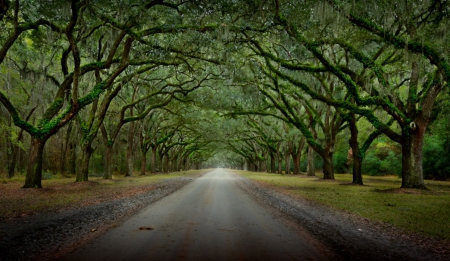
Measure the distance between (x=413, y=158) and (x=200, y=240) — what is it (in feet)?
45.0

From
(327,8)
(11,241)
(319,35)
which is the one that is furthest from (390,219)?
(319,35)

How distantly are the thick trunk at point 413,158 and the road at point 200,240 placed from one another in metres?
10.5

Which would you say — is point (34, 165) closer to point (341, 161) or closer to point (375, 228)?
point (375, 228)

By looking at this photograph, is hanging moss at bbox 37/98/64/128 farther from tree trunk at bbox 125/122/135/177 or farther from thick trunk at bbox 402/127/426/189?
thick trunk at bbox 402/127/426/189

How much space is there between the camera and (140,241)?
555 cm

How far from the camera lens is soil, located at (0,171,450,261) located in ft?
16.4

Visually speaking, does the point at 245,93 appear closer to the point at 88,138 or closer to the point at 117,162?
the point at 88,138

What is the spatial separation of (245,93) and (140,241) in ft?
67.1

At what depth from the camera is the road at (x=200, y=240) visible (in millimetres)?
4785

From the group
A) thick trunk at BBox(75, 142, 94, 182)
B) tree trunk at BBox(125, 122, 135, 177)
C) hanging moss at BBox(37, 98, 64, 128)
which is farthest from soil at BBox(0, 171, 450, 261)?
tree trunk at BBox(125, 122, 135, 177)

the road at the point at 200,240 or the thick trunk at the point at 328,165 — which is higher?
the thick trunk at the point at 328,165

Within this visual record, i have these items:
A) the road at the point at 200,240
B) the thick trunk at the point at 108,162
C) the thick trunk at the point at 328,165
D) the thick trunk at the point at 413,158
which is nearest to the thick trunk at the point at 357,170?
the thick trunk at the point at 328,165

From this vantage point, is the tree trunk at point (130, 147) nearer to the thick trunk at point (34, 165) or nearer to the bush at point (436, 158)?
the thick trunk at point (34, 165)

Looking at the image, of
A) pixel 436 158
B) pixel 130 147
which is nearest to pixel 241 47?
pixel 130 147
